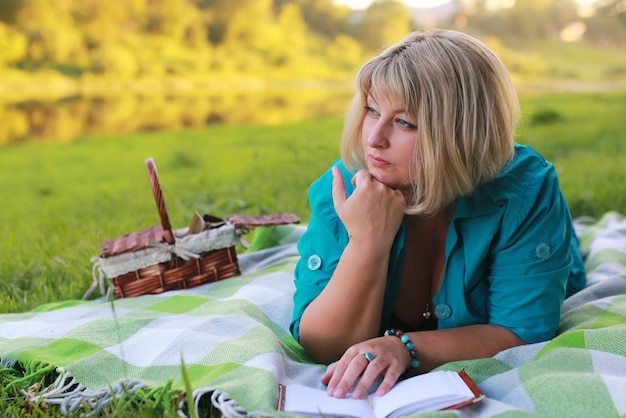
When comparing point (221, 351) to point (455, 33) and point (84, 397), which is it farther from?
point (455, 33)

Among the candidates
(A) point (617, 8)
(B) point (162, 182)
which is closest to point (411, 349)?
(B) point (162, 182)

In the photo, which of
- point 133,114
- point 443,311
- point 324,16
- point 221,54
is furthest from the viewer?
point 324,16

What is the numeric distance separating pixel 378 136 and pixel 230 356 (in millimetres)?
815

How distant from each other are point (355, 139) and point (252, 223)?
3.58ft

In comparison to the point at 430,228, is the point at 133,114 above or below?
above

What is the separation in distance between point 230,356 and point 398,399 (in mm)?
564

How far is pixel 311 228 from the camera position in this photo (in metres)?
2.22

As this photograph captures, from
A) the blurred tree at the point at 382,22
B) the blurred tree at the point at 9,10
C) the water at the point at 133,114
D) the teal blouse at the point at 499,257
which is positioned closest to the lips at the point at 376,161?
the teal blouse at the point at 499,257

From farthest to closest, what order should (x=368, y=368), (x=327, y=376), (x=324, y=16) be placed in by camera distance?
(x=324, y=16) < (x=327, y=376) < (x=368, y=368)

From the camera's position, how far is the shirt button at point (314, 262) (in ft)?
7.11

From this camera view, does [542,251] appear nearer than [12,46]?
Yes

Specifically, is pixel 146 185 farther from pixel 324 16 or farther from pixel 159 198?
pixel 324 16

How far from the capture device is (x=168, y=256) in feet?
9.45

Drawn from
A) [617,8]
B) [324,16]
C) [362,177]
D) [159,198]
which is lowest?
[159,198]
